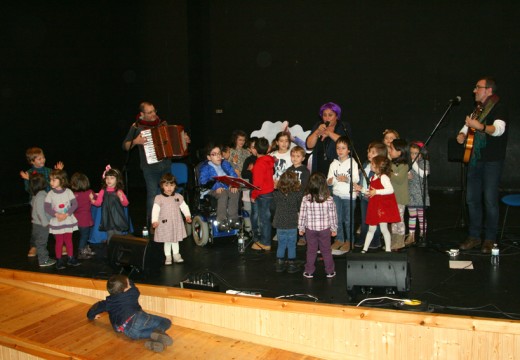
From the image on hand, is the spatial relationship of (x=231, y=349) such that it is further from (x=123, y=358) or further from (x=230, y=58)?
(x=230, y=58)

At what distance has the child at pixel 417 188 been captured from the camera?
7160mm

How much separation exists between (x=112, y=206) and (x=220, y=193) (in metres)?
1.36

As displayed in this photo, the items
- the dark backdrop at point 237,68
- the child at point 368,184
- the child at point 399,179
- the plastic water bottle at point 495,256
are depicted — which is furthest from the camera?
the dark backdrop at point 237,68

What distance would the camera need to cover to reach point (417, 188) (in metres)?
7.20

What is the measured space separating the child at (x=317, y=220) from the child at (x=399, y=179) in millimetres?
1173

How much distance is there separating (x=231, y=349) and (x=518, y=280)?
3037 millimetres

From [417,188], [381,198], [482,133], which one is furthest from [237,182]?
[482,133]

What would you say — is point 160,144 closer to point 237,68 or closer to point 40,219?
point 40,219

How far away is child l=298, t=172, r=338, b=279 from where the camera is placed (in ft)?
19.6

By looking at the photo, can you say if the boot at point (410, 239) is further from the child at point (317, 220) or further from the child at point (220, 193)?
the child at point (220, 193)

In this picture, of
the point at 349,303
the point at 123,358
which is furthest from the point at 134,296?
the point at 349,303

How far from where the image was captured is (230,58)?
40.4ft

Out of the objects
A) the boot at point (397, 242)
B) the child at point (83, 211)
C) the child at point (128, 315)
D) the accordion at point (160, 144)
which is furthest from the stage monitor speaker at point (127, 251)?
the boot at point (397, 242)

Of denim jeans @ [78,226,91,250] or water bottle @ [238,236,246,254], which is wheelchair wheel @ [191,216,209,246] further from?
denim jeans @ [78,226,91,250]
